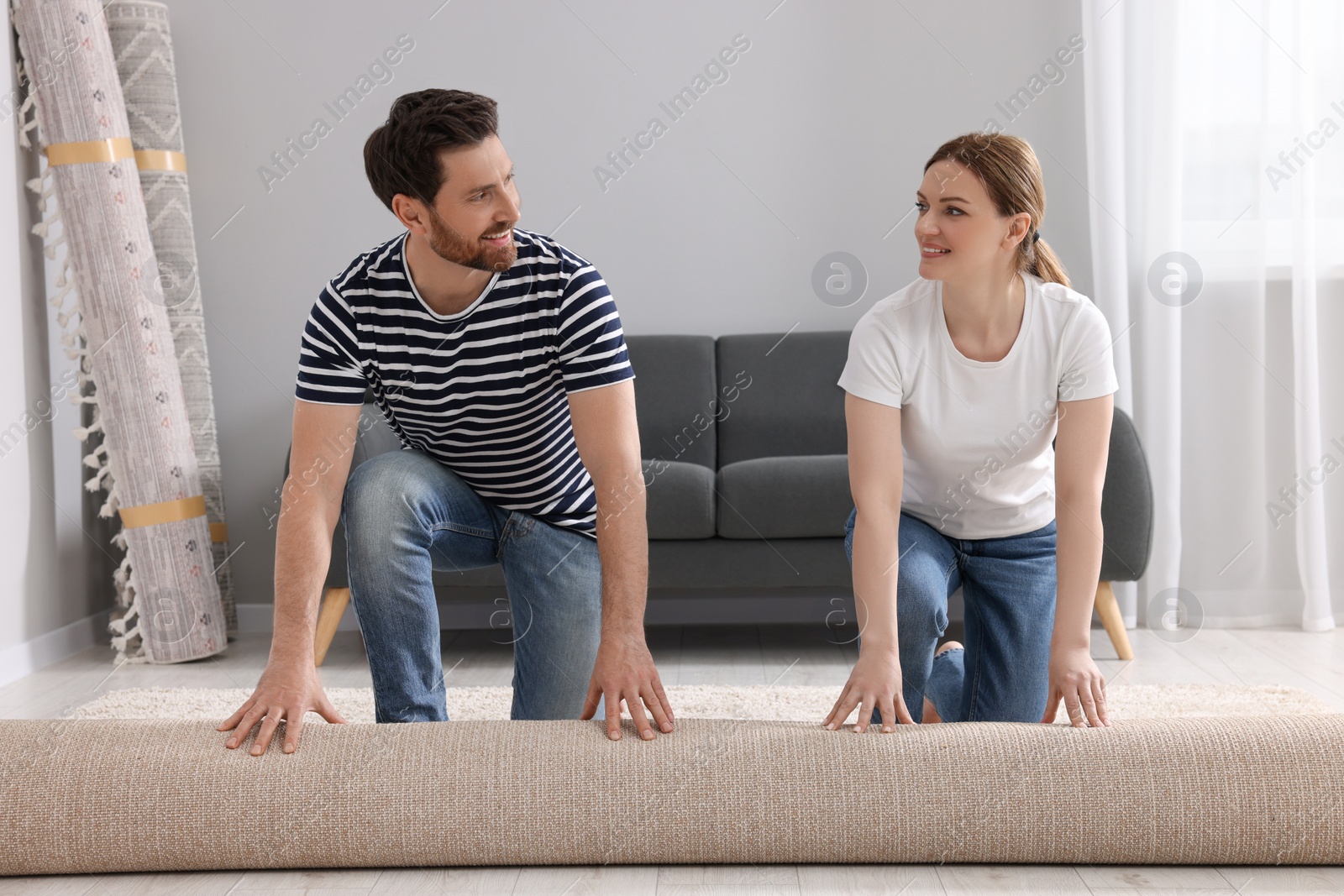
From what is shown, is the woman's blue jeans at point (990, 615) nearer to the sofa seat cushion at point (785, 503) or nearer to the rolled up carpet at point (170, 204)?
the sofa seat cushion at point (785, 503)

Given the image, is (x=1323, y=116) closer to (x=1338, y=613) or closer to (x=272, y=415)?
(x=1338, y=613)

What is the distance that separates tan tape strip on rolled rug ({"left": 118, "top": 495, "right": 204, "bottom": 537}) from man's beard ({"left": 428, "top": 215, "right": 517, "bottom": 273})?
1.65 meters

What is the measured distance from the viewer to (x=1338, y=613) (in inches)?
118

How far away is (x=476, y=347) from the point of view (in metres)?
1.53

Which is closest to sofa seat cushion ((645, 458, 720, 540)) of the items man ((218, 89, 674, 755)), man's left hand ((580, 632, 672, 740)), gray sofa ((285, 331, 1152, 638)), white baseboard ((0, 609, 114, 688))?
gray sofa ((285, 331, 1152, 638))

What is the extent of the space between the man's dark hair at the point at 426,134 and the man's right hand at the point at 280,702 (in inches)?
24.5

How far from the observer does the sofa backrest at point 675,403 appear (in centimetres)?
311

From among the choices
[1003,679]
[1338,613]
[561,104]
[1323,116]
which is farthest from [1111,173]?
[1003,679]

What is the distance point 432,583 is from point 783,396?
1.68 m

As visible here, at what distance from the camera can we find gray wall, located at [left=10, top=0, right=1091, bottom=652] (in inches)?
127

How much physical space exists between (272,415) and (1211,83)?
277 centimetres

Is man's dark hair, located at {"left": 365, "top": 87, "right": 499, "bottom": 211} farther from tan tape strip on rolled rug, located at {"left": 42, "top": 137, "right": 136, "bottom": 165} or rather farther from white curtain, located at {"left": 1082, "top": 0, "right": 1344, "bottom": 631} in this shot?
white curtain, located at {"left": 1082, "top": 0, "right": 1344, "bottom": 631}

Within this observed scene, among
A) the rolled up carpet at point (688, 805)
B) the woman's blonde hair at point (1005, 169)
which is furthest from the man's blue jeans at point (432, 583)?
the woman's blonde hair at point (1005, 169)

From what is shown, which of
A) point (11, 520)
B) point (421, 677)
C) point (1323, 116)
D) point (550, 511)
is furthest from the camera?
point (1323, 116)
